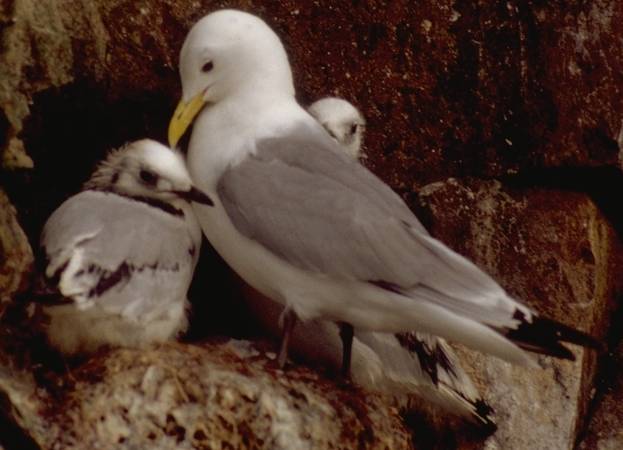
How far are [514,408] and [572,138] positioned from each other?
697 millimetres

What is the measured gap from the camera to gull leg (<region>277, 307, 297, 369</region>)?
3666mm

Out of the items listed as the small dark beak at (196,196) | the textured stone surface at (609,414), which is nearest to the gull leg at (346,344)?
the small dark beak at (196,196)

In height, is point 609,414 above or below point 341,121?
below

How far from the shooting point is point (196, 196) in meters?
3.70

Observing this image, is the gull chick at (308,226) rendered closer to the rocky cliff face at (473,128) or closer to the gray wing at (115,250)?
the gray wing at (115,250)

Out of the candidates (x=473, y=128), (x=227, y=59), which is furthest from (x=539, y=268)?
(x=227, y=59)

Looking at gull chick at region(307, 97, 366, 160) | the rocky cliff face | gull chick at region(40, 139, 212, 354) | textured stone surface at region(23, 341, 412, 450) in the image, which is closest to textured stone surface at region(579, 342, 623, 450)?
the rocky cliff face

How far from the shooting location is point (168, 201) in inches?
150

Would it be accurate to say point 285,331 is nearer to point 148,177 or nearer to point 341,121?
point 148,177

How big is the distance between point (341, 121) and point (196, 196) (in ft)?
1.97

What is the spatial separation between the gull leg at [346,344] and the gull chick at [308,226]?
11 millimetres

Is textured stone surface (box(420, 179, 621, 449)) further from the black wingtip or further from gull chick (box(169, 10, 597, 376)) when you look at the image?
the black wingtip

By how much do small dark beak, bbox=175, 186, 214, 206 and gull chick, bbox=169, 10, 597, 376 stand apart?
0.02 metres

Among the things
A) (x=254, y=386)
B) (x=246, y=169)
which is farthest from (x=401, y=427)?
(x=246, y=169)
